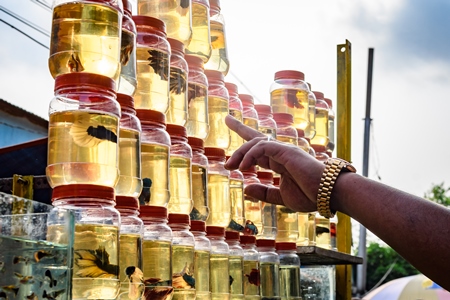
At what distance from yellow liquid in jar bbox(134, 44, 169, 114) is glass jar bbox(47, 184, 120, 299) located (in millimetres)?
472

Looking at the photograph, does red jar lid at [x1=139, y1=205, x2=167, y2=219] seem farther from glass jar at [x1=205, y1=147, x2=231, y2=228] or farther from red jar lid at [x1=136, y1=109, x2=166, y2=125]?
glass jar at [x1=205, y1=147, x2=231, y2=228]

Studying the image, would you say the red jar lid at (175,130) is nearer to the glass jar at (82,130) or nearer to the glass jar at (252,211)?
the glass jar at (82,130)

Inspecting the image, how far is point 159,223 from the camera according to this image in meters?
2.16

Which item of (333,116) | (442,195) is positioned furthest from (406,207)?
(442,195)

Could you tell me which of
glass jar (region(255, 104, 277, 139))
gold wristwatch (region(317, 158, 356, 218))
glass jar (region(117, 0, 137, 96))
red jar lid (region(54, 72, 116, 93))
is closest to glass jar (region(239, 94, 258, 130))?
glass jar (region(255, 104, 277, 139))

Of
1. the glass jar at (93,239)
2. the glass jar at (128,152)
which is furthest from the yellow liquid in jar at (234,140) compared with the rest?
the glass jar at (93,239)

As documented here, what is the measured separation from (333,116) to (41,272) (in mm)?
3732

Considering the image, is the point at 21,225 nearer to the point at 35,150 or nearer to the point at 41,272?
the point at 41,272

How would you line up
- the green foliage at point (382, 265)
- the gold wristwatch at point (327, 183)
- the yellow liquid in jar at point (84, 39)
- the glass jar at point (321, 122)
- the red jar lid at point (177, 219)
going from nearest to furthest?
the gold wristwatch at point (327, 183) → the yellow liquid in jar at point (84, 39) → the red jar lid at point (177, 219) → the glass jar at point (321, 122) → the green foliage at point (382, 265)

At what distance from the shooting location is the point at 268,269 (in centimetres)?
317

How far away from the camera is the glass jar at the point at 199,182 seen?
2.52 meters

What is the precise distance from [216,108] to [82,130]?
1062 mm

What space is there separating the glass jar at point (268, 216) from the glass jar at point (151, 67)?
1.06 metres

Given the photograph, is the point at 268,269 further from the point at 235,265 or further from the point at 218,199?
the point at 218,199
